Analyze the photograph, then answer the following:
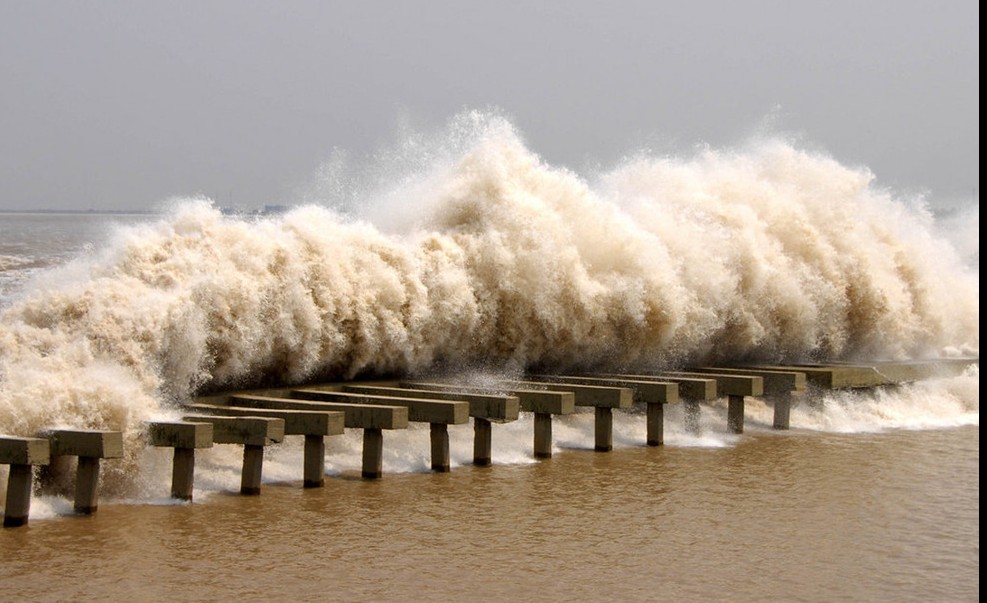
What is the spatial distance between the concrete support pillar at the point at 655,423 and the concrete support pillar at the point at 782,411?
200cm

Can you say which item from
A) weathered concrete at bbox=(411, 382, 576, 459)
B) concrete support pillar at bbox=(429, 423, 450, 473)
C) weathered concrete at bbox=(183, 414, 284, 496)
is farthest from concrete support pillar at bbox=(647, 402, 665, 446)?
weathered concrete at bbox=(183, 414, 284, 496)

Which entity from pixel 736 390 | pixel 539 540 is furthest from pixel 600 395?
pixel 539 540

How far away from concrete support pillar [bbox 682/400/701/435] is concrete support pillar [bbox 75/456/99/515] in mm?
6982

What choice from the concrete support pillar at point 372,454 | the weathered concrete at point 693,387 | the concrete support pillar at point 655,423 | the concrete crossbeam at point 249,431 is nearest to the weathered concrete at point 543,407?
the concrete support pillar at point 655,423

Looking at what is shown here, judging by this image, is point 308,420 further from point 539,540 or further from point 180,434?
point 539,540

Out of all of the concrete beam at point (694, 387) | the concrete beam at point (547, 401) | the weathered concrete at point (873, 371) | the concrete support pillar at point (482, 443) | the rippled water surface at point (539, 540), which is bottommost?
the rippled water surface at point (539, 540)

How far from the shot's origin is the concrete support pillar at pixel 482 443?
12492 millimetres

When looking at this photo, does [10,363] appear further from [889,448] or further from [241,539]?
[889,448]

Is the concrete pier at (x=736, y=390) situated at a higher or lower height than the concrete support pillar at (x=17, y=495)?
higher

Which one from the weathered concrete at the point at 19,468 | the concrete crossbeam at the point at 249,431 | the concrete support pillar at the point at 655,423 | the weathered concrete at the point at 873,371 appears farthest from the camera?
the weathered concrete at the point at 873,371

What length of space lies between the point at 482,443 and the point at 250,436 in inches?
103

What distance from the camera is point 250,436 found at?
34.7 ft

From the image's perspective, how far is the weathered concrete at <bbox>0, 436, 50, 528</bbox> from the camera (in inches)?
362

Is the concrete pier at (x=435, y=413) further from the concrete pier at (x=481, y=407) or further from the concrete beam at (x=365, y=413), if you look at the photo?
the concrete beam at (x=365, y=413)
